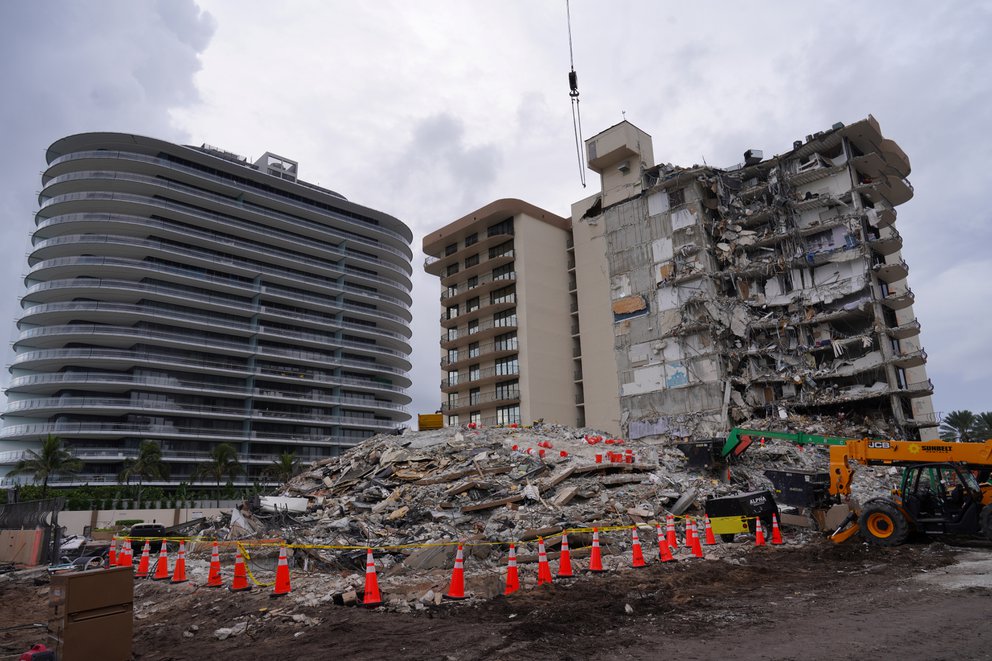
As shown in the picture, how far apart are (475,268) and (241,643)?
5616 centimetres

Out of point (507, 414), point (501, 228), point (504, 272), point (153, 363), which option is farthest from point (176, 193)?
point (507, 414)

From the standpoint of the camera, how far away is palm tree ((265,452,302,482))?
69.9 metres

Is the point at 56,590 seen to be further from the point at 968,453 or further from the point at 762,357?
the point at 762,357

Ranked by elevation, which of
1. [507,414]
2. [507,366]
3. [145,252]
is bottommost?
[507,414]

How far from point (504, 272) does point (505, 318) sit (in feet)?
16.1

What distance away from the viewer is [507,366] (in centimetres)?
5962

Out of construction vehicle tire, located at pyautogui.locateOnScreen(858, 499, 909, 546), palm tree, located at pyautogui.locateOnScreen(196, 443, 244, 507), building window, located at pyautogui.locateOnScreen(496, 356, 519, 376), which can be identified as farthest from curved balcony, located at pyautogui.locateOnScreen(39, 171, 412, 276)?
construction vehicle tire, located at pyautogui.locateOnScreen(858, 499, 909, 546)

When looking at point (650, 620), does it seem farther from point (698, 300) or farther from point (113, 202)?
point (113, 202)

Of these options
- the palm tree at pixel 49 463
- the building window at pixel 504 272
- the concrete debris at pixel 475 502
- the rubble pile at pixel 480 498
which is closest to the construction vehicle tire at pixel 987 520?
the concrete debris at pixel 475 502

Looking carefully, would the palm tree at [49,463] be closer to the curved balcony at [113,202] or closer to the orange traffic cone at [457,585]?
the curved balcony at [113,202]

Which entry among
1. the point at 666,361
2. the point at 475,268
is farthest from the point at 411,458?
the point at 475,268

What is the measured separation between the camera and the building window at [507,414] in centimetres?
5750

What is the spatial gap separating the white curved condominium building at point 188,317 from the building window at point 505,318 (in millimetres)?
34576

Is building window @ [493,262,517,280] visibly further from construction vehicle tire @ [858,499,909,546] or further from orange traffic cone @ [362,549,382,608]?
orange traffic cone @ [362,549,382,608]
